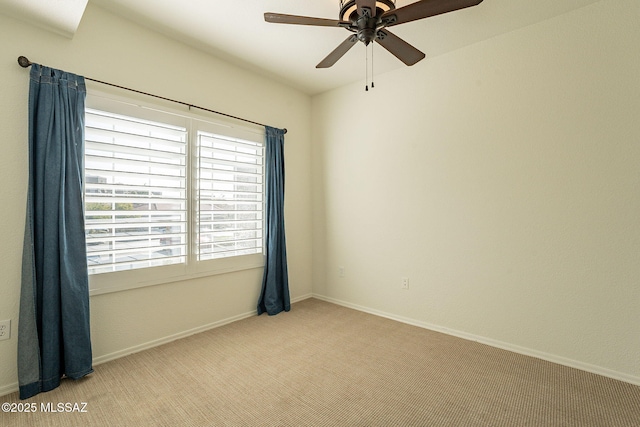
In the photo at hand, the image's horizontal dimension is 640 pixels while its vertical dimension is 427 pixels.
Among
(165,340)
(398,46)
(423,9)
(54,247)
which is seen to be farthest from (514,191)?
(54,247)

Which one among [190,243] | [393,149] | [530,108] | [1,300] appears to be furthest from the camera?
[393,149]

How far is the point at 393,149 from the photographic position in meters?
3.43

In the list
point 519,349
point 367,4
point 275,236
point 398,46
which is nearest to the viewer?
point 367,4

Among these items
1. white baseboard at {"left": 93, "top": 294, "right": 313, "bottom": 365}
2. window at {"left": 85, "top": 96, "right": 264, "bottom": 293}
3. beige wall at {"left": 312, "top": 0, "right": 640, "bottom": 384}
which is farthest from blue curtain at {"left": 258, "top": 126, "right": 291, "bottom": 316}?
beige wall at {"left": 312, "top": 0, "right": 640, "bottom": 384}

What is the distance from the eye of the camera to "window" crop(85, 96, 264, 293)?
2406mm

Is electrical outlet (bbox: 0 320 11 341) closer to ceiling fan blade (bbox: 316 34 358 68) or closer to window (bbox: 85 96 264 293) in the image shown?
window (bbox: 85 96 264 293)

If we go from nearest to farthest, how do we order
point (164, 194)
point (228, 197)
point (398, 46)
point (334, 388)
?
point (398, 46)
point (334, 388)
point (164, 194)
point (228, 197)

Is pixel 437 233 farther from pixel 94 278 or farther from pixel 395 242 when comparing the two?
pixel 94 278

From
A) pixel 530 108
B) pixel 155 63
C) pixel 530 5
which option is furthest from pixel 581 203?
pixel 155 63

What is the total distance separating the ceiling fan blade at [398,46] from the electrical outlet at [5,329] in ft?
9.66

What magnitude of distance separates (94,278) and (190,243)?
78 cm

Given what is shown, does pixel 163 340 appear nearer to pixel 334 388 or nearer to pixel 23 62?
pixel 334 388

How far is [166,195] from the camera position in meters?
2.76

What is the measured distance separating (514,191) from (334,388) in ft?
6.96
